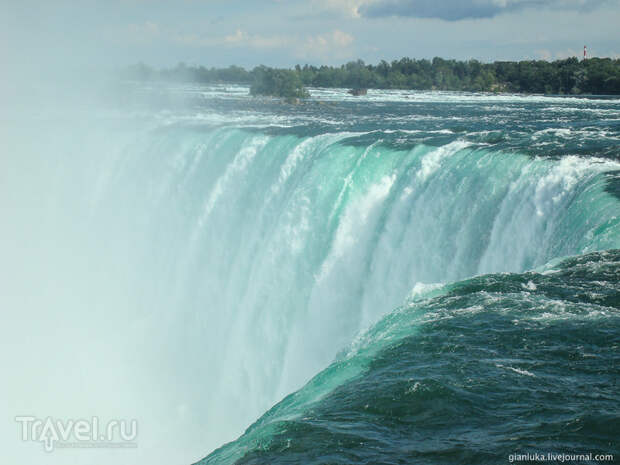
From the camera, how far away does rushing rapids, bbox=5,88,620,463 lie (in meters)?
5.48

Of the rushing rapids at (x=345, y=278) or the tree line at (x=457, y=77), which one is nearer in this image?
the rushing rapids at (x=345, y=278)

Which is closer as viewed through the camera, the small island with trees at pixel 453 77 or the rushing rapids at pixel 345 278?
the rushing rapids at pixel 345 278

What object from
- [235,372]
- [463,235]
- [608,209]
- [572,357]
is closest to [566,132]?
[463,235]

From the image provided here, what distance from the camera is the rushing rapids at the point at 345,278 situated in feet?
18.0

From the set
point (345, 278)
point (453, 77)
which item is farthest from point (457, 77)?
point (345, 278)

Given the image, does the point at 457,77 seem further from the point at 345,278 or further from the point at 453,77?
the point at 345,278

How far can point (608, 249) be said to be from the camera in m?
8.59

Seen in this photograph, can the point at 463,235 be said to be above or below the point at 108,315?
above

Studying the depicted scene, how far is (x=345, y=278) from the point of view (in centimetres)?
1359

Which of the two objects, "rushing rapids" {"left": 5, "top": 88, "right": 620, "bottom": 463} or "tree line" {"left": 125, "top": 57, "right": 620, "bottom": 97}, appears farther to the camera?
"tree line" {"left": 125, "top": 57, "right": 620, "bottom": 97}

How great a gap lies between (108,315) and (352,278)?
10.3m

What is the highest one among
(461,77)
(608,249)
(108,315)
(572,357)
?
(461,77)

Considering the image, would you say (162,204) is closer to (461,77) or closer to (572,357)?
(572,357)

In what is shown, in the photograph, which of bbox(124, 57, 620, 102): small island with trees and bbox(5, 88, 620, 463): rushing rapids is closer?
bbox(5, 88, 620, 463): rushing rapids
